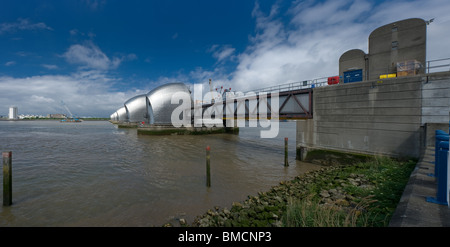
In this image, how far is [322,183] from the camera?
7.36 metres

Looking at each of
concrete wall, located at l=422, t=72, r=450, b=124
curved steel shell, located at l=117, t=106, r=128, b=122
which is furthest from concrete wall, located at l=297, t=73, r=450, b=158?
curved steel shell, located at l=117, t=106, r=128, b=122

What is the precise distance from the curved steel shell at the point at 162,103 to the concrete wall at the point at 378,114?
36.5 m

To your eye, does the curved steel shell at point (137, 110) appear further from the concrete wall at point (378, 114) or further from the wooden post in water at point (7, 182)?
the concrete wall at point (378, 114)

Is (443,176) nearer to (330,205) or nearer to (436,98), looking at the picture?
(330,205)

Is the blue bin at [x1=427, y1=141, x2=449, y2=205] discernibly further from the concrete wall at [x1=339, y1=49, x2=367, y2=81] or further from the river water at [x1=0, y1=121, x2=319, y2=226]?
the concrete wall at [x1=339, y1=49, x2=367, y2=81]

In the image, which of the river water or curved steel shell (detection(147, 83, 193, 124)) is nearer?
the river water

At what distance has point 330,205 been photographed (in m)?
4.90

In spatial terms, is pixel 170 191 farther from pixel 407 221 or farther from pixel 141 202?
pixel 407 221

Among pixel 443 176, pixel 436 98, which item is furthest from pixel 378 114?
pixel 443 176

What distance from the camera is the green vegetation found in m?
3.85

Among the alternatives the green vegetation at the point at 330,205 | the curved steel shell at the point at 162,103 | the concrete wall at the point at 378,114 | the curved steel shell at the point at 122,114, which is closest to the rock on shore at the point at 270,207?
the green vegetation at the point at 330,205

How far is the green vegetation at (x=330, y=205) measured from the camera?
3852 millimetres

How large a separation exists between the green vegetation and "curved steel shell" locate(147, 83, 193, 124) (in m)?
39.5

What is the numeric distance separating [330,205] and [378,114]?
8445 millimetres
